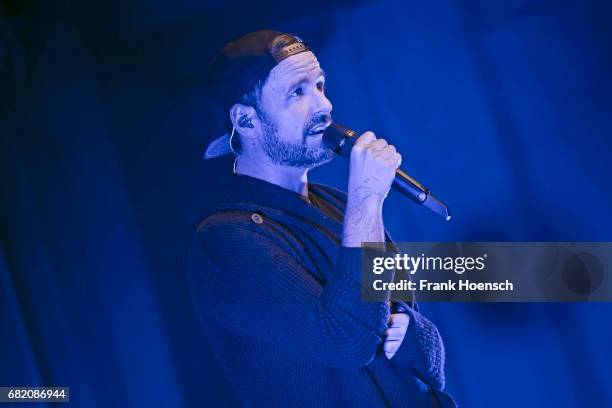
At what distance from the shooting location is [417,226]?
2033 mm

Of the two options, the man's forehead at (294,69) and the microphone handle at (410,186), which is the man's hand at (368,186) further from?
the man's forehead at (294,69)

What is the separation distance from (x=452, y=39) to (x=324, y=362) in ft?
3.89

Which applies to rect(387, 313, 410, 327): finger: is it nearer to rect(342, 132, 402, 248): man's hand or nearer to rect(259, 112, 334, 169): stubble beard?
rect(342, 132, 402, 248): man's hand

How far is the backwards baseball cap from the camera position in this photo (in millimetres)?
1376

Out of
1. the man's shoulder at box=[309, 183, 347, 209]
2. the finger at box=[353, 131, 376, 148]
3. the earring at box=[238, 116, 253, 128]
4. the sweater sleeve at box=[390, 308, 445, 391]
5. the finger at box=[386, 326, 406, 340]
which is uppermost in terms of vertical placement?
the earring at box=[238, 116, 253, 128]

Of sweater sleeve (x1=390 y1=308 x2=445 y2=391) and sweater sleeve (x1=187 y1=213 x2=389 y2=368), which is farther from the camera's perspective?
sweater sleeve (x1=390 y1=308 x2=445 y2=391)

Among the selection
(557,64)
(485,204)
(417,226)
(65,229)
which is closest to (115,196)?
(65,229)

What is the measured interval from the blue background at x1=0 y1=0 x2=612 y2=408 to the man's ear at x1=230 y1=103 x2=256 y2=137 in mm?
583

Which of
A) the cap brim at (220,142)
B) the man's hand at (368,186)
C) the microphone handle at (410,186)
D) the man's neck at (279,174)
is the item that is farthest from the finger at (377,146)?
the cap brim at (220,142)

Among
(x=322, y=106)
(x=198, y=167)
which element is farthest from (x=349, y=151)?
(x=198, y=167)

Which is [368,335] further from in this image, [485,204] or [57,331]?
[57,331]

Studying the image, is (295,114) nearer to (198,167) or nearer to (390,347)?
(390,347)

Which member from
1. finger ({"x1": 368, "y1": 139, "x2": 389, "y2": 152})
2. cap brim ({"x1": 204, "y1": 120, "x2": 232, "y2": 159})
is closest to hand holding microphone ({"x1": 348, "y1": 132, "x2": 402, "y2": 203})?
finger ({"x1": 368, "y1": 139, "x2": 389, "y2": 152})

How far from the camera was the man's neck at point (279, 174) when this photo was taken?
140cm
